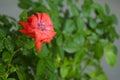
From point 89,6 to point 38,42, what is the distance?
1.76 feet

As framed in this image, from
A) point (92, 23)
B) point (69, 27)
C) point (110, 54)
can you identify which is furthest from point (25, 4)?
point (110, 54)

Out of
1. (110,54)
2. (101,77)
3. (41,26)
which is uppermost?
(41,26)

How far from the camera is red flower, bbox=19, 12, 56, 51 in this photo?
0.75 meters

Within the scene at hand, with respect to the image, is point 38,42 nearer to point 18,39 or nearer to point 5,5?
point 18,39

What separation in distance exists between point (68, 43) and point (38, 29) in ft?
1.46

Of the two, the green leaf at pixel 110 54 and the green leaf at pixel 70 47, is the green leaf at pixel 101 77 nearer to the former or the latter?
the green leaf at pixel 110 54

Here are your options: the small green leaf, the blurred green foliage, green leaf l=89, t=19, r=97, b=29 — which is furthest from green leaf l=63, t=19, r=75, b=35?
the small green leaf

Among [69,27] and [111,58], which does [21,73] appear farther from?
[111,58]

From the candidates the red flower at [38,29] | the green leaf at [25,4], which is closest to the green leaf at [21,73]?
the red flower at [38,29]

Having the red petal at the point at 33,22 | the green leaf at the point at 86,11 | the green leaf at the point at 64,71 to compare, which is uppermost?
the red petal at the point at 33,22

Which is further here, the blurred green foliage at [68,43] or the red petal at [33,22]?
the blurred green foliage at [68,43]

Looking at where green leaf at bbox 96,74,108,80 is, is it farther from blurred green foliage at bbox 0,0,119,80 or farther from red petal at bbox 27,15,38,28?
red petal at bbox 27,15,38,28

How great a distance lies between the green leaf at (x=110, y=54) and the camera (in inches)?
50.8

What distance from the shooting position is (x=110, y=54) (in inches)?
51.1
